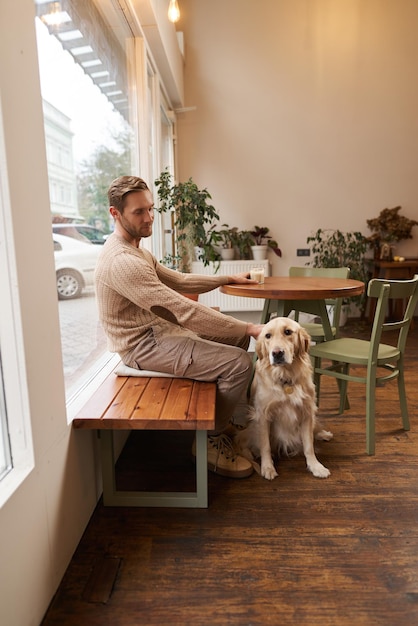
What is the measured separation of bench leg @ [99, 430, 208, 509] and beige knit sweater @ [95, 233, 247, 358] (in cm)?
42

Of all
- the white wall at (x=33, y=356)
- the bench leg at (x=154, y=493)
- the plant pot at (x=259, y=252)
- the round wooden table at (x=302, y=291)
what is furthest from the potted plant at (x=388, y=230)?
the white wall at (x=33, y=356)

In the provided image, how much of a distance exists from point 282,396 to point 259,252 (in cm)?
355

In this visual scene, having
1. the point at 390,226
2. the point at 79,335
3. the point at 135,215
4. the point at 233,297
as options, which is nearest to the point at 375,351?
the point at 135,215

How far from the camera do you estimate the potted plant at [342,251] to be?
5.22 metres

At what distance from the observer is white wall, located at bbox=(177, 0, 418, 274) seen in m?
5.23

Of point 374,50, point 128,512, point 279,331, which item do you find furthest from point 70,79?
point 374,50

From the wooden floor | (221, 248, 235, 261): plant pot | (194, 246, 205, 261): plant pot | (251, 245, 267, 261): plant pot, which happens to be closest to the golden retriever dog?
the wooden floor

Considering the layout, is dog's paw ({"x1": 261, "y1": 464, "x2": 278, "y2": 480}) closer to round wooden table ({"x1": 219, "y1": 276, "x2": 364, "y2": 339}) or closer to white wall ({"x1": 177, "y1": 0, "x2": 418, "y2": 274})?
round wooden table ({"x1": 219, "y1": 276, "x2": 364, "y2": 339})

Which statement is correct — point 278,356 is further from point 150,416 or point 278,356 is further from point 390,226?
point 390,226

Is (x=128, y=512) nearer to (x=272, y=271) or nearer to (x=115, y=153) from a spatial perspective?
(x=115, y=153)

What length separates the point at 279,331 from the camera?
188 cm

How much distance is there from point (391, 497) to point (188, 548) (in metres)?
0.86

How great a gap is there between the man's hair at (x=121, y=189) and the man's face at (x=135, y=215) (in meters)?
0.02

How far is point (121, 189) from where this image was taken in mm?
1832
